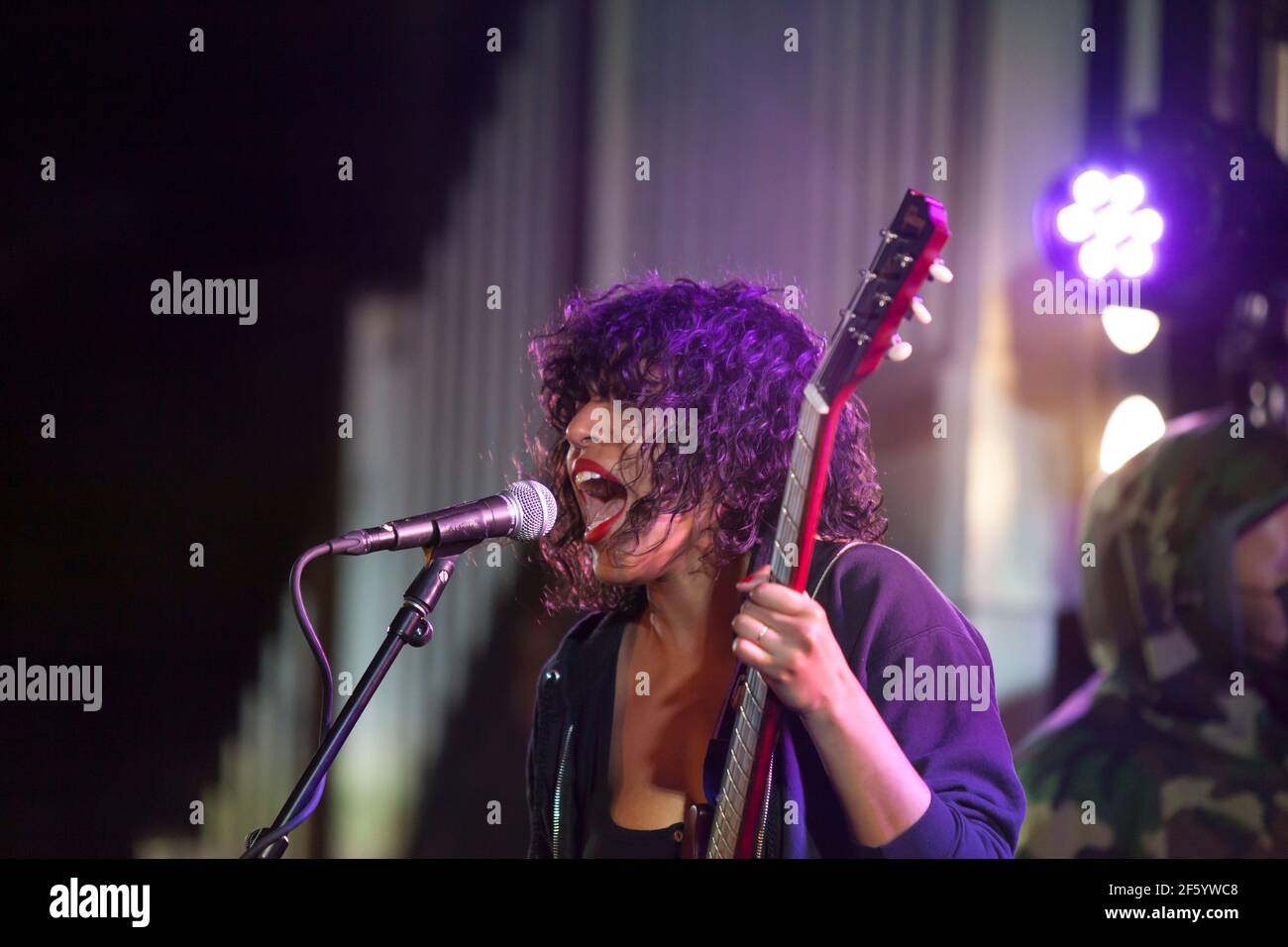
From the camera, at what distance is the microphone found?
1.46m

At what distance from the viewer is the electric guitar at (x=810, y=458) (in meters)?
1.47

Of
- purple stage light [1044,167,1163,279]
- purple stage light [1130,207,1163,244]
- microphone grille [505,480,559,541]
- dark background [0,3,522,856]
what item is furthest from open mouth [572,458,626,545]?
purple stage light [1130,207,1163,244]

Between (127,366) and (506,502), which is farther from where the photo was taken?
(127,366)

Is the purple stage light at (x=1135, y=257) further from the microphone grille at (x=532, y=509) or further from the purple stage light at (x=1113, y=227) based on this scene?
the microphone grille at (x=532, y=509)

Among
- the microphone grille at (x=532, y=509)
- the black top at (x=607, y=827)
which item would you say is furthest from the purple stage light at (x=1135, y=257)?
the microphone grille at (x=532, y=509)

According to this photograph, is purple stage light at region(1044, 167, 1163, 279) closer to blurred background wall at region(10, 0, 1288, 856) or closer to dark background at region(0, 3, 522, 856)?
blurred background wall at region(10, 0, 1288, 856)

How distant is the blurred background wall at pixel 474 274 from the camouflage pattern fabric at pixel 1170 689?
10cm

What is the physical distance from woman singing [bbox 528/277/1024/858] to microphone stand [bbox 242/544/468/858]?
377mm

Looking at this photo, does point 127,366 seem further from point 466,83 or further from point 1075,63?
point 1075,63

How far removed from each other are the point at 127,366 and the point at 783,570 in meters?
1.83
